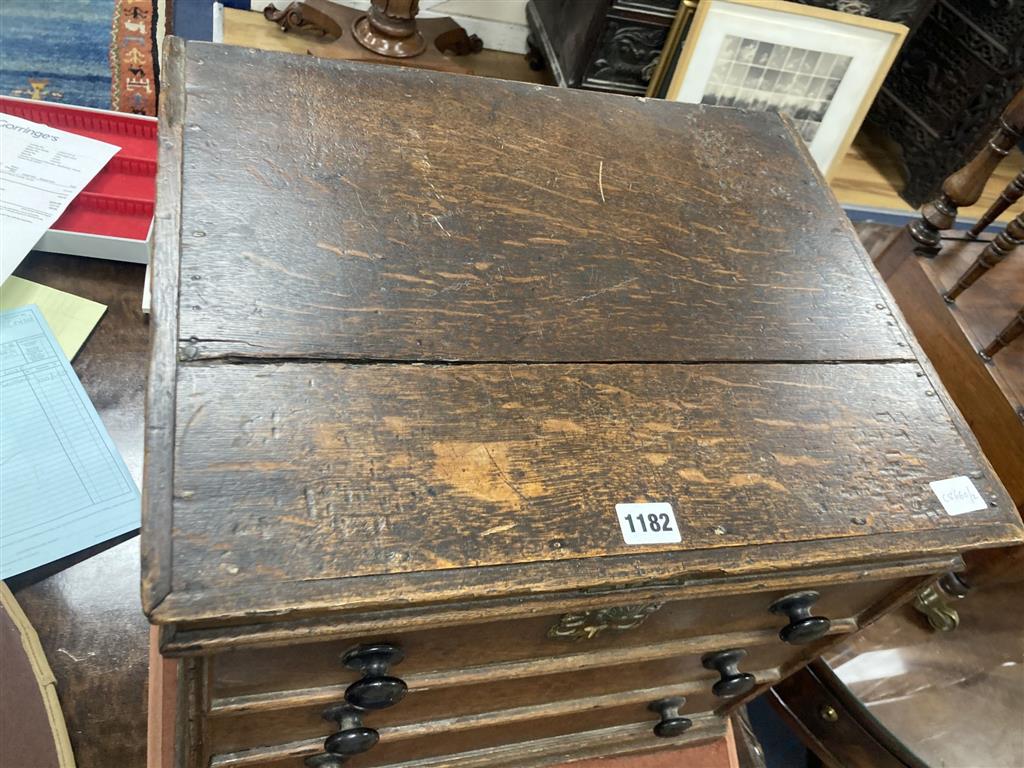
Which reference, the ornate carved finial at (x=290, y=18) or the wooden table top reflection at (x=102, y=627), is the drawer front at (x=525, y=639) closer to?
the wooden table top reflection at (x=102, y=627)

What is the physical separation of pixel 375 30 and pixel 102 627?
139 centimetres

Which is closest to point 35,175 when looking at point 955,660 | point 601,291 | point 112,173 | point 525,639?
point 112,173

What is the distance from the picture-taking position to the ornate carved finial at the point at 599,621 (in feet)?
2.37

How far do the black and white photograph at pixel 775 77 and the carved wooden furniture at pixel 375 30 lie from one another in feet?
1.98

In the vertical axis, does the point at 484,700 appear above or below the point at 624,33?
below

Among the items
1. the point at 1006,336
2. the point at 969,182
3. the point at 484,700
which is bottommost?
the point at 484,700

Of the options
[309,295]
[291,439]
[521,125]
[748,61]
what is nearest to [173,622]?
[291,439]

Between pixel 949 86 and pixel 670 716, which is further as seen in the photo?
pixel 949 86

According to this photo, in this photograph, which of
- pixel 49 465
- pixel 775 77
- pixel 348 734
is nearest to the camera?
pixel 348 734

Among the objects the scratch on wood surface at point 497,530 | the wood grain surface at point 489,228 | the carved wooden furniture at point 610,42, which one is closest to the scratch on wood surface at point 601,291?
the wood grain surface at point 489,228

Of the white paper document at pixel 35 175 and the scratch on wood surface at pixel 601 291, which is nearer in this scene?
the scratch on wood surface at pixel 601 291

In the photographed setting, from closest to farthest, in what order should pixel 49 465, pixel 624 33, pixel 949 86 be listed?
1. pixel 49 465
2. pixel 624 33
3. pixel 949 86

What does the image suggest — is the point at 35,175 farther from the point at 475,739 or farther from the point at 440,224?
the point at 475,739

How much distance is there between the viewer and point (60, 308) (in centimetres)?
108
